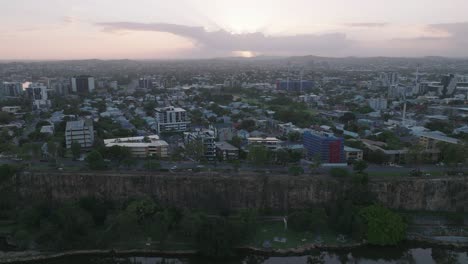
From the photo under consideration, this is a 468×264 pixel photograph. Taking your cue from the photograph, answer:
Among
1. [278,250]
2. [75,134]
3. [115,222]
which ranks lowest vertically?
[278,250]

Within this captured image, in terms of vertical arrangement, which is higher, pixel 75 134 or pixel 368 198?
pixel 75 134

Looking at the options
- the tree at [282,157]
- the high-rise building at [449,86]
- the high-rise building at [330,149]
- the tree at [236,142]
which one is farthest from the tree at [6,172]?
the high-rise building at [449,86]

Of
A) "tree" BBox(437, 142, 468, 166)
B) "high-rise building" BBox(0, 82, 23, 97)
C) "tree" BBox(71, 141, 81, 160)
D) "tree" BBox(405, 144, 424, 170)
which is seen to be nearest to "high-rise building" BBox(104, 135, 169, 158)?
"tree" BBox(71, 141, 81, 160)

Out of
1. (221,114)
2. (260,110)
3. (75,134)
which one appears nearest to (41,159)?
(75,134)

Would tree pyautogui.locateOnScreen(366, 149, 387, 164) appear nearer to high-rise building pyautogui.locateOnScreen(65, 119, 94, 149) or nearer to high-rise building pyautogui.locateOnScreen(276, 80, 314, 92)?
high-rise building pyautogui.locateOnScreen(65, 119, 94, 149)

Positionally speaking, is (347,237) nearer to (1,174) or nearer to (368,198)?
(368,198)

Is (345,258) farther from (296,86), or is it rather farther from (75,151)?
(296,86)
